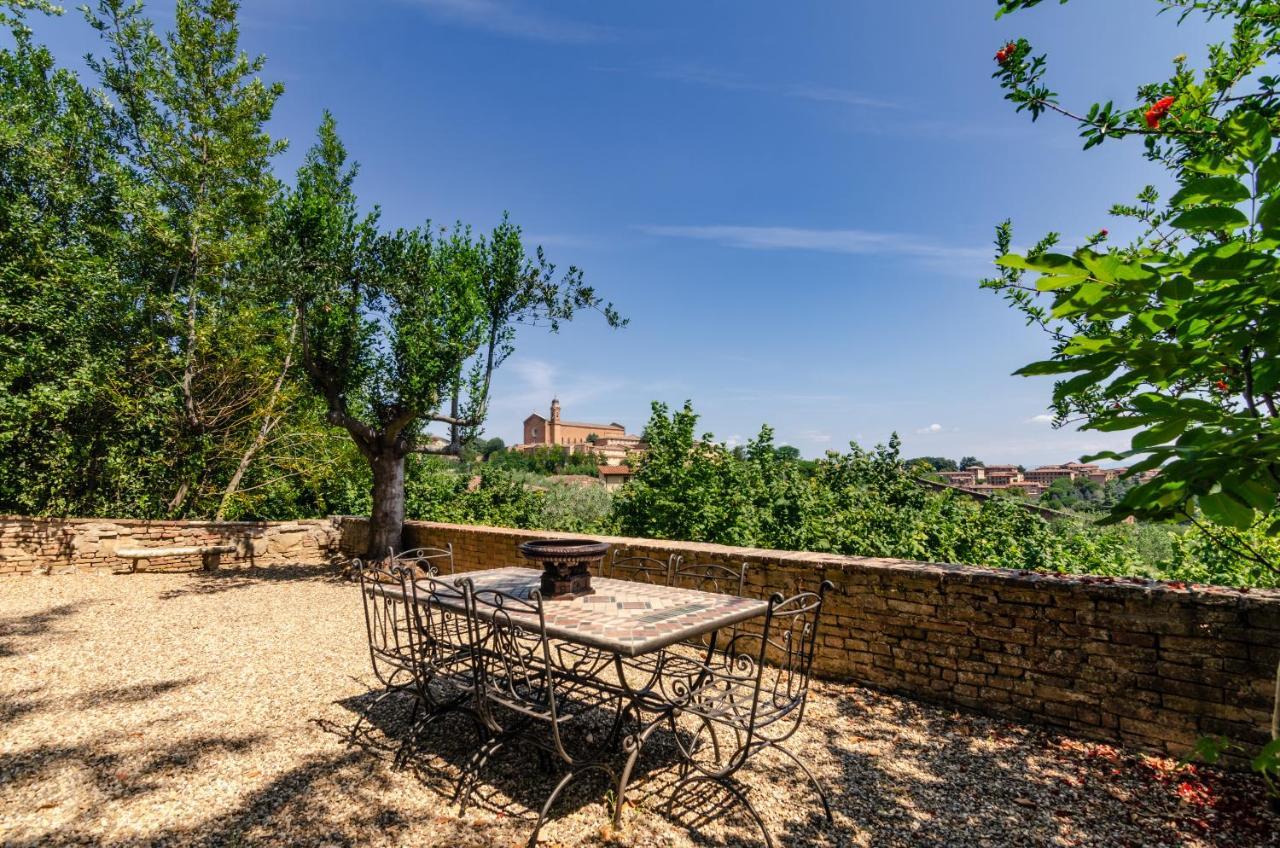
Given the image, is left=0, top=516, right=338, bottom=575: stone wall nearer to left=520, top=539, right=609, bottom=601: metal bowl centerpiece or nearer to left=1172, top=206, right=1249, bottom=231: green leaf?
left=520, top=539, right=609, bottom=601: metal bowl centerpiece

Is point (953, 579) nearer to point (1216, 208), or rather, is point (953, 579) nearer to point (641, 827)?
point (641, 827)

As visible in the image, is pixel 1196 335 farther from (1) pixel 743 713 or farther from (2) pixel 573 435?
(2) pixel 573 435

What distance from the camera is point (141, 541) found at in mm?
9039

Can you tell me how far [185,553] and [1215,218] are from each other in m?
11.8

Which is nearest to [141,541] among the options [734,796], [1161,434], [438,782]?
[438,782]

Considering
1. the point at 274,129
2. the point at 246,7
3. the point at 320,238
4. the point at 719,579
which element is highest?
the point at 246,7

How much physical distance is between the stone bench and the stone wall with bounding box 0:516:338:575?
137 mm

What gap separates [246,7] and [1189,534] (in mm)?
17260

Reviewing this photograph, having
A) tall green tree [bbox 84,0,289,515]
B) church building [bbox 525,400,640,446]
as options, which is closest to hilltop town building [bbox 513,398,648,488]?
church building [bbox 525,400,640,446]

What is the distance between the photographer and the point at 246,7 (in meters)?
11.1

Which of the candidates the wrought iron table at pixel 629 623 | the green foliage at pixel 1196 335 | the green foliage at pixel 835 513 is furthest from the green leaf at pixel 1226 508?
the green foliage at pixel 835 513

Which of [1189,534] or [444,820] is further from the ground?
[1189,534]

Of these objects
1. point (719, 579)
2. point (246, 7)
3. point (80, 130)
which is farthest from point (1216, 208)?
point (80, 130)

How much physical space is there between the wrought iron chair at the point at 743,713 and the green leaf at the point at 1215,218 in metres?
1.90
